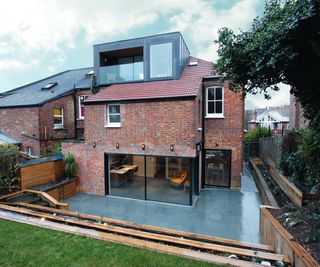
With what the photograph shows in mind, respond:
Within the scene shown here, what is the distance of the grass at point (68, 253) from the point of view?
3.58 meters

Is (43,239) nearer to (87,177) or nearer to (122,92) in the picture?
(87,177)

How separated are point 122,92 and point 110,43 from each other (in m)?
3.73

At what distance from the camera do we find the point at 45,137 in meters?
12.4

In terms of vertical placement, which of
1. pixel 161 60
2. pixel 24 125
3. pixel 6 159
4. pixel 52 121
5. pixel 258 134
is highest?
pixel 161 60

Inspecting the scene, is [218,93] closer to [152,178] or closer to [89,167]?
[152,178]

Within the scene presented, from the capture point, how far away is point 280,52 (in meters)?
3.72

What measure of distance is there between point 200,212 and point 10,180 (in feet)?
A: 24.6

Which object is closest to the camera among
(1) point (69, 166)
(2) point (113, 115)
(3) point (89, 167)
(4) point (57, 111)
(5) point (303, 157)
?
(5) point (303, 157)

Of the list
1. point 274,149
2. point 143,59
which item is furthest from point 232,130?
point 143,59

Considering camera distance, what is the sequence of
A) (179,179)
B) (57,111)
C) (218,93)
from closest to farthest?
(179,179), (218,93), (57,111)

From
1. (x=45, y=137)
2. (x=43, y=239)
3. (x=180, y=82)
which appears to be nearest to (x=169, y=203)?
(x=43, y=239)

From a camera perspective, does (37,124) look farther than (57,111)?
No

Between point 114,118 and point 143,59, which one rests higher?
point 143,59

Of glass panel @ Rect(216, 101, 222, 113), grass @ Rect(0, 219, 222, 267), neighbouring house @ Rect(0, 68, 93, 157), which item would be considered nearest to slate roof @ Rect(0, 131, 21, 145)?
neighbouring house @ Rect(0, 68, 93, 157)
